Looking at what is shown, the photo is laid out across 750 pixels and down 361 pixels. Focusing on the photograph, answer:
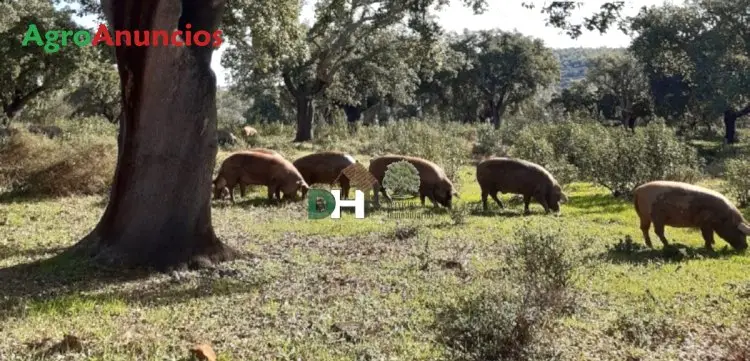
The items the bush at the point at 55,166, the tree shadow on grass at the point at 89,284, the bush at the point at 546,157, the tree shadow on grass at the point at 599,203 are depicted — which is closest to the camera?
the tree shadow on grass at the point at 89,284

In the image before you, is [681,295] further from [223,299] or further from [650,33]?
[650,33]

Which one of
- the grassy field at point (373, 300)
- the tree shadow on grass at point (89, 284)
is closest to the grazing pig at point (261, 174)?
the grassy field at point (373, 300)

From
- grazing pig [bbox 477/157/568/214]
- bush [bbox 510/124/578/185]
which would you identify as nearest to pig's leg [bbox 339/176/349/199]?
grazing pig [bbox 477/157/568/214]

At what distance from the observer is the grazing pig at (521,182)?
1588 centimetres

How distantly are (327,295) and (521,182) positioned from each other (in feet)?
31.5

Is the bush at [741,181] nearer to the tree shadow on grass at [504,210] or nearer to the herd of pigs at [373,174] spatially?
the herd of pigs at [373,174]

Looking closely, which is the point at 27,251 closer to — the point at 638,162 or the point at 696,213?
the point at 696,213

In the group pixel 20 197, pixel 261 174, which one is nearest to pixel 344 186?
pixel 261 174

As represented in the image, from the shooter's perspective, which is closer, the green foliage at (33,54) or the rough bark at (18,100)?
the green foliage at (33,54)

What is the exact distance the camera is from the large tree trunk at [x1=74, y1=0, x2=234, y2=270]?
8398 mm

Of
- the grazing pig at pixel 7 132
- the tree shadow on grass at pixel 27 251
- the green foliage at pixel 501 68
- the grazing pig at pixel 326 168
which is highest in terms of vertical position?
the green foliage at pixel 501 68

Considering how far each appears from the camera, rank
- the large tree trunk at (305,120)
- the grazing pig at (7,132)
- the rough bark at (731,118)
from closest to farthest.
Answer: the grazing pig at (7,132)
the large tree trunk at (305,120)
the rough bark at (731,118)

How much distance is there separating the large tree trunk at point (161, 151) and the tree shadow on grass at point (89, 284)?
0.29 meters

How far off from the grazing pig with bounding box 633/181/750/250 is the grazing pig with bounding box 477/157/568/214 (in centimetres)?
432
